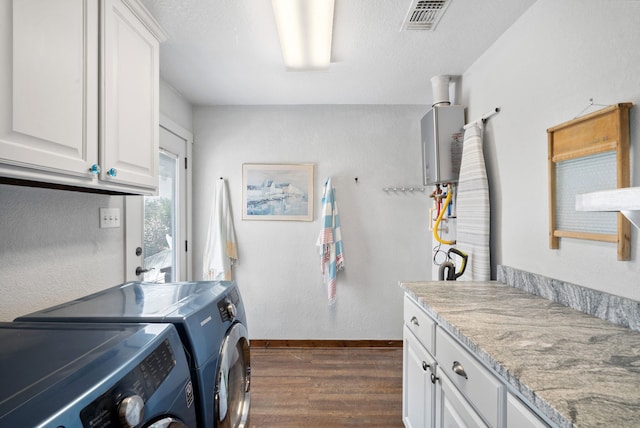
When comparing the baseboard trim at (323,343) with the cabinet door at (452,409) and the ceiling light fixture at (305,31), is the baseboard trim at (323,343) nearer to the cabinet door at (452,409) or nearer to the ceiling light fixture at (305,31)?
the cabinet door at (452,409)

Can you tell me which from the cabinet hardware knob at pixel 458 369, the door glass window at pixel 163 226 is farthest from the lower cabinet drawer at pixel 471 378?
the door glass window at pixel 163 226

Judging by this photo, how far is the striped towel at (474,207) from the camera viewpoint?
191 cm

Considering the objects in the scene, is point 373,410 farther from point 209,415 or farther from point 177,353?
point 177,353

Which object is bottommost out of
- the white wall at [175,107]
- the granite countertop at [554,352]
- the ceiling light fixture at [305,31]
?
the granite countertop at [554,352]

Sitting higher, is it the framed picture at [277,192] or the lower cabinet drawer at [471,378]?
the framed picture at [277,192]

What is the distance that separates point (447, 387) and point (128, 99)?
1.78 metres

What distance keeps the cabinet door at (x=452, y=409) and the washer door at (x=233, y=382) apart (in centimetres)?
82

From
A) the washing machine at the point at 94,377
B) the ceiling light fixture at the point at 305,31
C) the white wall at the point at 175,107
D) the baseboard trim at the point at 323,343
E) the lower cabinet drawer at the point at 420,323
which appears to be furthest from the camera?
the baseboard trim at the point at 323,343

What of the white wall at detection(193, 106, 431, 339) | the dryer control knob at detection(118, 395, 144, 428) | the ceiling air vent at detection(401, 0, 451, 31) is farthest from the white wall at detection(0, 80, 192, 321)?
the ceiling air vent at detection(401, 0, 451, 31)

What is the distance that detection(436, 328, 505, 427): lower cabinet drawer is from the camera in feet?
2.92

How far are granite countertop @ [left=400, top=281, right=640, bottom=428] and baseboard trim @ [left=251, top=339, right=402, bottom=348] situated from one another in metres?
1.67

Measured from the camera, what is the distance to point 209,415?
0.94 m

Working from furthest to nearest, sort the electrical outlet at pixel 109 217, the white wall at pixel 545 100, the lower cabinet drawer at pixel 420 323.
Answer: the electrical outlet at pixel 109 217 → the lower cabinet drawer at pixel 420 323 → the white wall at pixel 545 100

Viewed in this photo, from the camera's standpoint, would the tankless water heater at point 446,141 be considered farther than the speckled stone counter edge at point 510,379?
Yes
